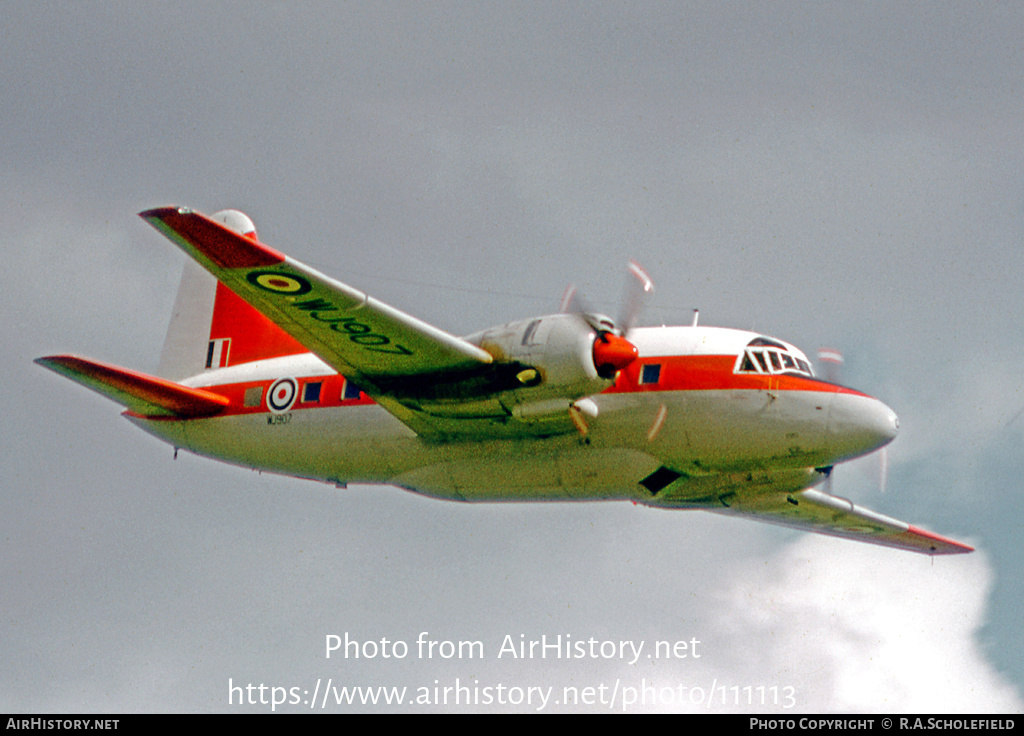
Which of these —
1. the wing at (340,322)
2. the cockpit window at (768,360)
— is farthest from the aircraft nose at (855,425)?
the wing at (340,322)

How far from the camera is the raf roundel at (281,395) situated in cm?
2441

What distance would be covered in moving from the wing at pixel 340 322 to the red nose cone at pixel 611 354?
6.33 feet

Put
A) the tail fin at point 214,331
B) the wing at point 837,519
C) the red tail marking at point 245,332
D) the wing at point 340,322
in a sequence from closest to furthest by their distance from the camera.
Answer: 1. the wing at point 340,322
2. the wing at point 837,519
3. the red tail marking at point 245,332
4. the tail fin at point 214,331

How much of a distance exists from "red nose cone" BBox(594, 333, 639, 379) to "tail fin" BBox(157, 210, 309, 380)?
8.93m

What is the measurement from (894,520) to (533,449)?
1075 cm

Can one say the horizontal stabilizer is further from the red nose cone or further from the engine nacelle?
the red nose cone

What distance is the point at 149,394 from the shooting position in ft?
83.1

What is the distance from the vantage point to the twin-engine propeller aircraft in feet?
65.0

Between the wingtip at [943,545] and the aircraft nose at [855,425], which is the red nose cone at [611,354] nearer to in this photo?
the aircraft nose at [855,425]

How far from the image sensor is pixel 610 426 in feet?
69.1

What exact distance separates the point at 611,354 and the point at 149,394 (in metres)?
11.2

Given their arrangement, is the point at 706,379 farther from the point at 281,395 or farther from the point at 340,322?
the point at 281,395
